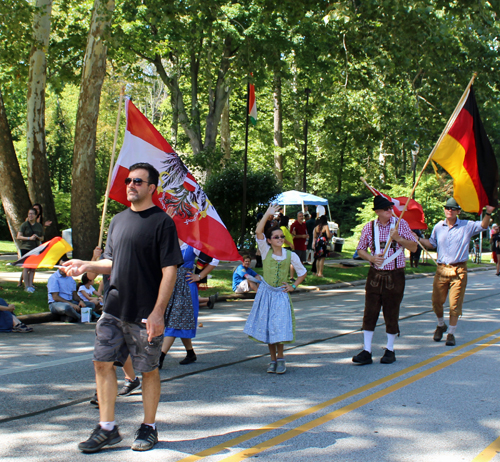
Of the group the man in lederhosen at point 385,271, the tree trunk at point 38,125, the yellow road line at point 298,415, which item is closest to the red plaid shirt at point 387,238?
the man in lederhosen at point 385,271

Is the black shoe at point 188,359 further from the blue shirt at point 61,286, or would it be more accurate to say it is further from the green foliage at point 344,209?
the green foliage at point 344,209

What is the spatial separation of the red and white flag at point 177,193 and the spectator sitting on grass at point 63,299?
4.36m

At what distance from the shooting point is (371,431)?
4879 mm

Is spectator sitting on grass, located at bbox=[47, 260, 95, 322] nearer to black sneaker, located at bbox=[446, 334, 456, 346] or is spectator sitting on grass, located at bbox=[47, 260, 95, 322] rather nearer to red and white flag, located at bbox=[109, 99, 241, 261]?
red and white flag, located at bbox=[109, 99, 241, 261]

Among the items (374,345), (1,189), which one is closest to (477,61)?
(374,345)

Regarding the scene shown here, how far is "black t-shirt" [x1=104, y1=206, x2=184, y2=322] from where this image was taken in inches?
169

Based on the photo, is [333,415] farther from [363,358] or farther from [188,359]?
[188,359]

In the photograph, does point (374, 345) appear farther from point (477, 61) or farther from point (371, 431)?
point (477, 61)

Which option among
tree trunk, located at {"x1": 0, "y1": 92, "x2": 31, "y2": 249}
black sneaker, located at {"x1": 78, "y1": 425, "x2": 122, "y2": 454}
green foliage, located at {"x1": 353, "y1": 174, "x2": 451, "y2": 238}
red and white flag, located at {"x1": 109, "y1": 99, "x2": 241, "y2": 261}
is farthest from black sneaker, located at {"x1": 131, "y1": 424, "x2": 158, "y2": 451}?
green foliage, located at {"x1": 353, "y1": 174, "x2": 451, "y2": 238}

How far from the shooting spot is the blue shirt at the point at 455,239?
873 centimetres

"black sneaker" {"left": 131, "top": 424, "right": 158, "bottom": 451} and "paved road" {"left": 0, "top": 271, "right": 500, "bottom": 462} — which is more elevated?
"black sneaker" {"left": 131, "top": 424, "right": 158, "bottom": 451}

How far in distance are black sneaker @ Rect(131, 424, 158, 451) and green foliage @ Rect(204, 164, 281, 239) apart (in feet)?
61.1

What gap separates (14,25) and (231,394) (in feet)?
38.3

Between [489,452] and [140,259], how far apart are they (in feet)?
9.74
